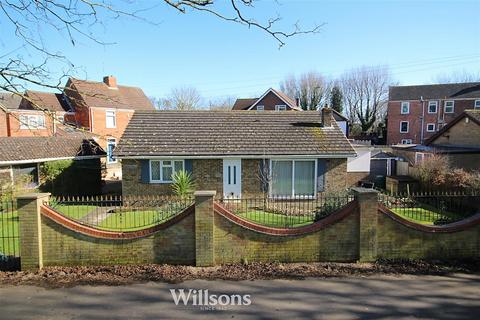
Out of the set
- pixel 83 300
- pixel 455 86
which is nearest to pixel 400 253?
pixel 83 300

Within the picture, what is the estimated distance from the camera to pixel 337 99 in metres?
62.9

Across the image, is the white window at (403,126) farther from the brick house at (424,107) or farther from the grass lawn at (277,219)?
the grass lawn at (277,219)

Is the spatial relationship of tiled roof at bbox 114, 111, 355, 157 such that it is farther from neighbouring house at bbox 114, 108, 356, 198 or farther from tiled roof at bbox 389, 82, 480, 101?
tiled roof at bbox 389, 82, 480, 101

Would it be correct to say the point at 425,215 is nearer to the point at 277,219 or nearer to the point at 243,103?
the point at 277,219

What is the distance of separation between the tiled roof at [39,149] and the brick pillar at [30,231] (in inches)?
356

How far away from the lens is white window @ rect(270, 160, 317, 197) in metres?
16.6

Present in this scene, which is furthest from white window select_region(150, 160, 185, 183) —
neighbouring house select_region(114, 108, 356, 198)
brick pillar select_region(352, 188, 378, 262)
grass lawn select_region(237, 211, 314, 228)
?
brick pillar select_region(352, 188, 378, 262)

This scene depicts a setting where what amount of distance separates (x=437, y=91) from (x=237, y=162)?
3948 cm

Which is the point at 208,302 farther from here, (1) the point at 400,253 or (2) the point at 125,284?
(1) the point at 400,253

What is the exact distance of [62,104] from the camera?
34531 mm

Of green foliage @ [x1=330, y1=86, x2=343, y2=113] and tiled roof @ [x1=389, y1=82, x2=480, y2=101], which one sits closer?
tiled roof @ [x1=389, y1=82, x2=480, y2=101]

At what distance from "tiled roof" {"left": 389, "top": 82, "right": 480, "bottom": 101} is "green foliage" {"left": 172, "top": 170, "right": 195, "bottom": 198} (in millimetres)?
40027

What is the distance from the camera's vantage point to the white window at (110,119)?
35031 mm

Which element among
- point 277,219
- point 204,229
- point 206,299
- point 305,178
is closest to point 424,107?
point 305,178
